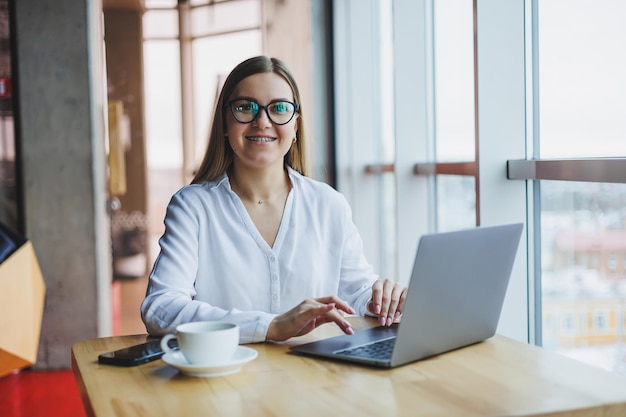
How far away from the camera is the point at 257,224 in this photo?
2033 mm

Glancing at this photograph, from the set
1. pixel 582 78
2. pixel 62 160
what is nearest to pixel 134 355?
pixel 582 78

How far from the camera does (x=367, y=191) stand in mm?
4812

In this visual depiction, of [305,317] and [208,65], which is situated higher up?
[208,65]

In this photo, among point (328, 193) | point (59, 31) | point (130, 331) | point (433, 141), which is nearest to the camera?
point (328, 193)

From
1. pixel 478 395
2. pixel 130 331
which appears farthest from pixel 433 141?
pixel 130 331

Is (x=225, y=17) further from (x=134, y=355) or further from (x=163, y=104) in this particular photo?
(x=134, y=355)

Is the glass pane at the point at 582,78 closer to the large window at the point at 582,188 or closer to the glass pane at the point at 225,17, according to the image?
the large window at the point at 582,188

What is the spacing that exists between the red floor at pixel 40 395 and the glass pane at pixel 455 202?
6.30 ft

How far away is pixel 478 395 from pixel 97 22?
3.97 meters

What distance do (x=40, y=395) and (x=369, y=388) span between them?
3.18 meters

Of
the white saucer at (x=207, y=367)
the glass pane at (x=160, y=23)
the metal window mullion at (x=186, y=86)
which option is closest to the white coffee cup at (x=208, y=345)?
the white saucer at (x=207, y=367)

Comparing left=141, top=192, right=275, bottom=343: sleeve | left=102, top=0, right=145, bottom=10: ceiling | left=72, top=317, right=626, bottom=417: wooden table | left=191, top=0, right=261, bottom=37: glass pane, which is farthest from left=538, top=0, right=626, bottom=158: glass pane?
left=102, top=0, right=145, bottom=10: ceiling

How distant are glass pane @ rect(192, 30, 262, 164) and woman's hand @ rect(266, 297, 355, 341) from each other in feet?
16.4

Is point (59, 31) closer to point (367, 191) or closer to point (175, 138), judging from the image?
point (367, 191)
